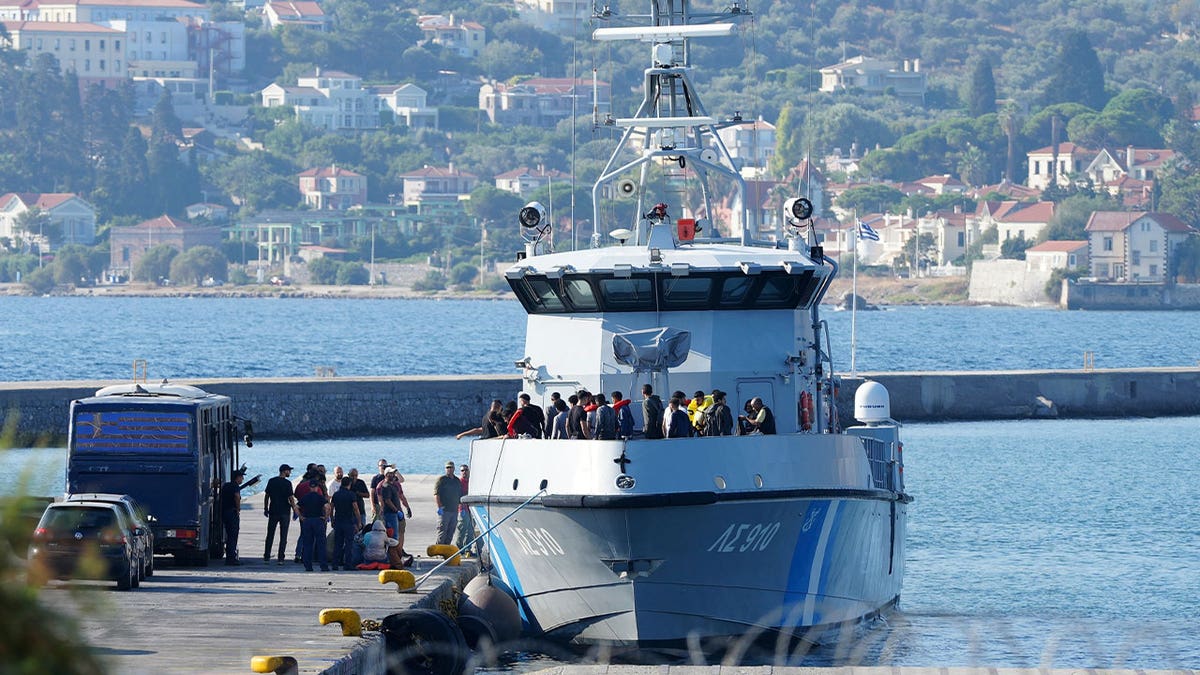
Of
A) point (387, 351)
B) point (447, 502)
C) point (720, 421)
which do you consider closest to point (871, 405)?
point (447, 502)

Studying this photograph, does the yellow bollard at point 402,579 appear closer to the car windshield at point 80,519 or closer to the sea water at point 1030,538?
the sea water at point 1030,538

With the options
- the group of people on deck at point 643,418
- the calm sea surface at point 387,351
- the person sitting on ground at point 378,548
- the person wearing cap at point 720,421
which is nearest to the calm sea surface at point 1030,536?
the group of people on deck at point 643,418

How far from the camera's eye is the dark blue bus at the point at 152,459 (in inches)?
984

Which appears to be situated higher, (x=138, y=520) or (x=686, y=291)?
(x=686, y=291)

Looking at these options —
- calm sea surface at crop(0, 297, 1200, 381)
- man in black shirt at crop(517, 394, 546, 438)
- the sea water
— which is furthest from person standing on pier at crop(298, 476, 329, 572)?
calm sea surface at crop(0, 297, 1200, 381)

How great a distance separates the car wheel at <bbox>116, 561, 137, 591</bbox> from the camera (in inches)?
869

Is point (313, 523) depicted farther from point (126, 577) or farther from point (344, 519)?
point (126, 577)

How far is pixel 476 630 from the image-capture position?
2202cm

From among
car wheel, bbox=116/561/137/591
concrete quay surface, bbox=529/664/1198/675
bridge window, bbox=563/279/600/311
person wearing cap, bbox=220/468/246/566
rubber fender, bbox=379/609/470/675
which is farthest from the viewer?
person wearing cap, bbox=220/468/246/566

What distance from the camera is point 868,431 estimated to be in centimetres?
2745

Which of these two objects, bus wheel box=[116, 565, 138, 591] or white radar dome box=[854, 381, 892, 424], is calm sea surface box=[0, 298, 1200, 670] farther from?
white radar dome box=[854, 381, 892, 424]

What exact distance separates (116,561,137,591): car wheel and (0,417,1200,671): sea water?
145 cm

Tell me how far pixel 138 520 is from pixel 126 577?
977 millimetres

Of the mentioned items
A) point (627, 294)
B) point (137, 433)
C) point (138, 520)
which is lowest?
point (138, 520)
